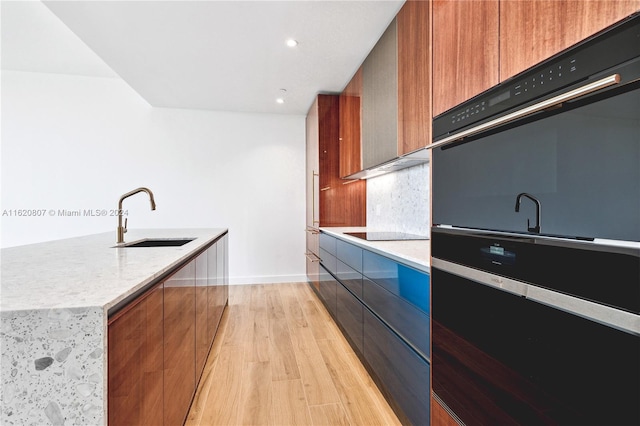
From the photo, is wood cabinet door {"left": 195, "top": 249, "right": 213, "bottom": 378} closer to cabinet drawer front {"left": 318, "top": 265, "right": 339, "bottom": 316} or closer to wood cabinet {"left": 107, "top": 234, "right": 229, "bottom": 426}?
wood cabinet {"left": 107, "top": 234, "right": 229, "bottom": 426}

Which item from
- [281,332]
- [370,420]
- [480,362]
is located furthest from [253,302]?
[480,362]

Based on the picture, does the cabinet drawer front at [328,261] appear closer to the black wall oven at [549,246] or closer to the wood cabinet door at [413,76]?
the wood cabinet door at [413,76]

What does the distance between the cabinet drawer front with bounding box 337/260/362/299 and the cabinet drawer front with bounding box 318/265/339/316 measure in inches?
8.2

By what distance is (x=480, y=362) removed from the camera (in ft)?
3.50

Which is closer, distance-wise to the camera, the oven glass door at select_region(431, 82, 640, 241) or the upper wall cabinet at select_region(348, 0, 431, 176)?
the oven glass door at select_region(431, 82, 640, 241)

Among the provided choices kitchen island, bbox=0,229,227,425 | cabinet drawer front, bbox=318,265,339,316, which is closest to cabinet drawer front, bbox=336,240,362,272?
cabinet drawer front, bbox=318,265,339,316

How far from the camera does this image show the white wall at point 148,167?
4156 mm

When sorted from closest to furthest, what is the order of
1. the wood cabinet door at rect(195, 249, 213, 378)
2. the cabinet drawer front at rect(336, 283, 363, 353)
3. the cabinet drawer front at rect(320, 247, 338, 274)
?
1. the wood cabinet door at rect(195, 249, 213, 378)
2. the cabinet drawer front at rect(336, 283, 363, 353)
3. the cabinet drawer front at rect(320, 247, 338, 274)

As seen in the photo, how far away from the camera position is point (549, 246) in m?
0.82

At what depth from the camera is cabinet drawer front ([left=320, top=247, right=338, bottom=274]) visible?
2.98 metres

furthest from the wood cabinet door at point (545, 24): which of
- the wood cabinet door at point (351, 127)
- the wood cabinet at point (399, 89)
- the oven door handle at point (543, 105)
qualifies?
the wood cabinet door at point (351, 127)

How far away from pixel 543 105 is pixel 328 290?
273 cm

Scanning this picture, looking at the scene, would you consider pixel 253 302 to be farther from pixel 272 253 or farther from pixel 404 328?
pixel 404 328

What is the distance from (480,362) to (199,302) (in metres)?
1.55
